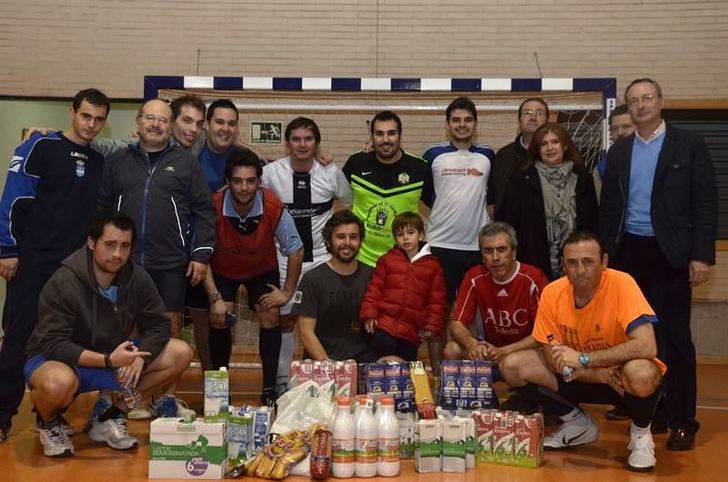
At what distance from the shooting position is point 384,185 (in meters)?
6.15

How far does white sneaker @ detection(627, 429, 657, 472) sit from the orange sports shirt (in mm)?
418

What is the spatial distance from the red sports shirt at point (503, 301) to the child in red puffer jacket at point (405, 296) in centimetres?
28

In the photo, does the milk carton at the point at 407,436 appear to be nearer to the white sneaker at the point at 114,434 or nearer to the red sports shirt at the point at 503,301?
the red sports shirt at the point at 503,301

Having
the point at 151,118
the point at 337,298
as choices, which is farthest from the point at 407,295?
the point at 151,118

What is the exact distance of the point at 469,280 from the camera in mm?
5516

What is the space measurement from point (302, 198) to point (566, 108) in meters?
2.75

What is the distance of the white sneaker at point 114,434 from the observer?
4.82 metres

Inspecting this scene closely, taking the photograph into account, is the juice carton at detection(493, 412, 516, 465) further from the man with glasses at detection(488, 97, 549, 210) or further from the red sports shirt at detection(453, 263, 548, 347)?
the man with glasses at detection(488, 97, 549, 210)

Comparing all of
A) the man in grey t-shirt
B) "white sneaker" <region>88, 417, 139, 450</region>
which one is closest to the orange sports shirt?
the man in grey t-shirt

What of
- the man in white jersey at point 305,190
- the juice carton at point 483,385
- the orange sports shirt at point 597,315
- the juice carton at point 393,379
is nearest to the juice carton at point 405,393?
the juice carton at point 393,379

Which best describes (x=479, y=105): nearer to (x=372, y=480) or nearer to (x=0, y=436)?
(x=372, y=480)

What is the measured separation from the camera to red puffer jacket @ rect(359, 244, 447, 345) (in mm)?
→ 5633

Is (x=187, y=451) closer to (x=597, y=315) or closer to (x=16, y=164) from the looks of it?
(x=16, y=164)

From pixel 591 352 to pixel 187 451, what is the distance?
2342 mm
